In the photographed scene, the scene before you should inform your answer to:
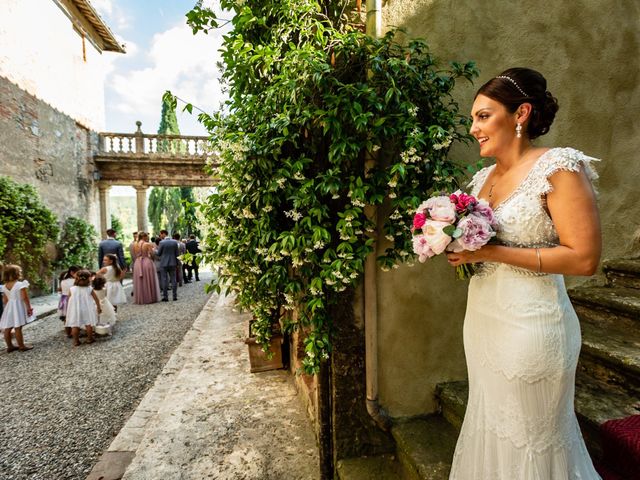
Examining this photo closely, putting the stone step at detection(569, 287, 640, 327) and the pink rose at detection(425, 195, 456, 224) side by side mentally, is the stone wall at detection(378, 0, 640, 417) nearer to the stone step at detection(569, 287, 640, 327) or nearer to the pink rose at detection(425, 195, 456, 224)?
the stone step at detection(569, 287, 640, 327)

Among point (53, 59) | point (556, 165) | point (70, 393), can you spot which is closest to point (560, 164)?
point (556, 165)

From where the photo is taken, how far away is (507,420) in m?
1.35

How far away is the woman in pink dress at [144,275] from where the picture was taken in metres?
8.39

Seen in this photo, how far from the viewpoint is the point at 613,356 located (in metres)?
1.88

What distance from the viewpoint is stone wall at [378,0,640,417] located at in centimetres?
216

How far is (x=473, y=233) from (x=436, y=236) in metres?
0.13

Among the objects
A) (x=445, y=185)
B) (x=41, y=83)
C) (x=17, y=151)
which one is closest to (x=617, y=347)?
(x=445, y=185)

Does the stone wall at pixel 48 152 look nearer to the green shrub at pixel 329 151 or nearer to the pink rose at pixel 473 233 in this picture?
the green shrub at pixel 329 151

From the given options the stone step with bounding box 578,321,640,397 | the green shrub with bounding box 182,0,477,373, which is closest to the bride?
the green shrub with bounding box 182,0,477,373

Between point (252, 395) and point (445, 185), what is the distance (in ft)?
9.09

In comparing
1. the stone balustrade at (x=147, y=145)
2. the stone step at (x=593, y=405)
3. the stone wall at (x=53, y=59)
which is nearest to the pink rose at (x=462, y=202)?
the stone step at (x=593, y=405)

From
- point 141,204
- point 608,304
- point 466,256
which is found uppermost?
point 141,204

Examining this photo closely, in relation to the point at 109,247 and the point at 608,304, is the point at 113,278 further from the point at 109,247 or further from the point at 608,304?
the point at 608,304

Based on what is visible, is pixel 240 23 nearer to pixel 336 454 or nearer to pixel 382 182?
pixel 382 182
